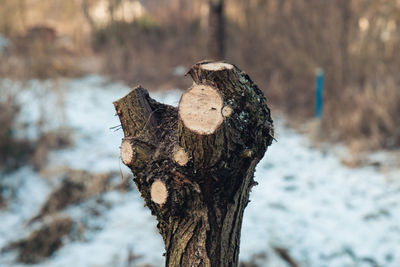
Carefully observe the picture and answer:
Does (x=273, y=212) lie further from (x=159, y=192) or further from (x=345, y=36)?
(x=345, y=36)

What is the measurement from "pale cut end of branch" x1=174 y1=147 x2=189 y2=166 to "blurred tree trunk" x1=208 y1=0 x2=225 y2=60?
162 inches

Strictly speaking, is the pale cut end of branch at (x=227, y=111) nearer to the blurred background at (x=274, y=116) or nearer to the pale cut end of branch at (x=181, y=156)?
the pale cut end of branch at (x=181, y=156)

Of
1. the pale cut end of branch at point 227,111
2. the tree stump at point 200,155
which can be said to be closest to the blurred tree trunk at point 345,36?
the tree stump at point 200,155

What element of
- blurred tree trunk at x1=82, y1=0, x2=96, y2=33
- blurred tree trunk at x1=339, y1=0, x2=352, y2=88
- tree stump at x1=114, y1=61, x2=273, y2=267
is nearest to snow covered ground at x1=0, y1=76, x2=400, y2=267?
tree stump at x1=114, y1=61, x2=273, y2=267

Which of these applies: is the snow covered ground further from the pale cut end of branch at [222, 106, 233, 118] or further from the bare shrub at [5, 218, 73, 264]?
the pale cut end of branch at [222, 106, 233, 118]

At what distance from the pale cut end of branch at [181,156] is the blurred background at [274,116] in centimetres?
25

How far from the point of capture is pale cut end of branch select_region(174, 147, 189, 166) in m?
1.36

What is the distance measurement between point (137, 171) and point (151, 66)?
22.7 feet

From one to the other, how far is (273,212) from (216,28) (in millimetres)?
2732

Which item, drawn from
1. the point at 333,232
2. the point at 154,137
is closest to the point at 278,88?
the point at 333,232

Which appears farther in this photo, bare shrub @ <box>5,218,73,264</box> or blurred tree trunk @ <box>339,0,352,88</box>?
blurred tree trunk @ <box>339,0,352,88</box>

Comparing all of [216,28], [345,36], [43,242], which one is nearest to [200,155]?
[43,242]

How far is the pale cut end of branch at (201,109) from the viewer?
50.4 inches

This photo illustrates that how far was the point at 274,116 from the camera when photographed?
591 cm
